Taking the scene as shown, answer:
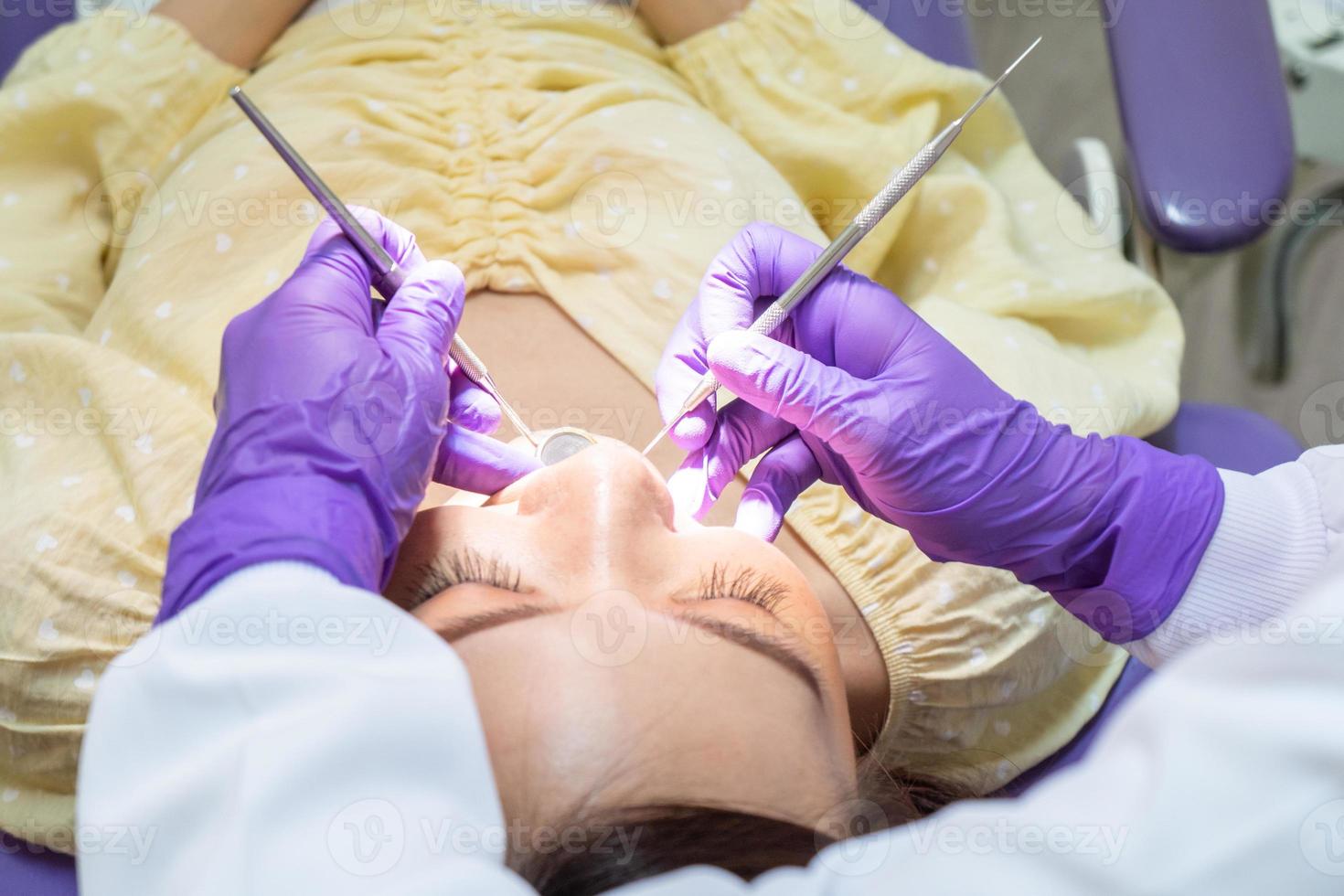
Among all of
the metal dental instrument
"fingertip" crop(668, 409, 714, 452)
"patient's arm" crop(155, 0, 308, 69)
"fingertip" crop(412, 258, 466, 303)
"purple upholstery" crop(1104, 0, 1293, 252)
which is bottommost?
"purple upholstery" crop(1104, 0, 1293, 252)

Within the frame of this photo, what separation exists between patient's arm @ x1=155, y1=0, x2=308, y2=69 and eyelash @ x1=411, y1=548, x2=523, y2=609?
86 centimetres

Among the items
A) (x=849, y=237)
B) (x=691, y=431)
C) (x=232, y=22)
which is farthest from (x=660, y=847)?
(x=232, y=22)

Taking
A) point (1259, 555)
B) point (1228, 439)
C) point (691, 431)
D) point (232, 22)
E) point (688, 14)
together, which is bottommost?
point (1228, 439)

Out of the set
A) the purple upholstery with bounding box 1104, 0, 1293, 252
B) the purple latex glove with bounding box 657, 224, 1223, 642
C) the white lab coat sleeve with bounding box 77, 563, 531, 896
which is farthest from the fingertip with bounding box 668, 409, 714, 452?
the purple upholstery with bounding box 1104, 0, 1293, 252

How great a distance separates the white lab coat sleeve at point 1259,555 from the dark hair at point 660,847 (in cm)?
38

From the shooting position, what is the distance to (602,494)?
30.6 inches

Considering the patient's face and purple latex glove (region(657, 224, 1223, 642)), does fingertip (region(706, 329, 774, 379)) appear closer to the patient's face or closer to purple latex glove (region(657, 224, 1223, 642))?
purple latex glove (region(657, 224, 1223, 642))

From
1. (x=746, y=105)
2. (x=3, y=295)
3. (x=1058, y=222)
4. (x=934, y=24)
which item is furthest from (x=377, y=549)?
(x=934, y=24)

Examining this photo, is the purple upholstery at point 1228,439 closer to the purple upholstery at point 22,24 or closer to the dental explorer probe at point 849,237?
the dental explorer probe at point 849,237

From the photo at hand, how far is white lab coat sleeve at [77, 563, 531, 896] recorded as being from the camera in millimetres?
556

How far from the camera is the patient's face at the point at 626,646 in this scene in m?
0.67

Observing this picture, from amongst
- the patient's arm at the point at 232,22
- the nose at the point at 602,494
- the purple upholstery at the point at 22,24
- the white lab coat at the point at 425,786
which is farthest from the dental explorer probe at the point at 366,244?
the purple upholstery at the point at 22,24

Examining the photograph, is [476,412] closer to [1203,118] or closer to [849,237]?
[849,237]

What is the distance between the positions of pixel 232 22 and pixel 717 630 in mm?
1027
